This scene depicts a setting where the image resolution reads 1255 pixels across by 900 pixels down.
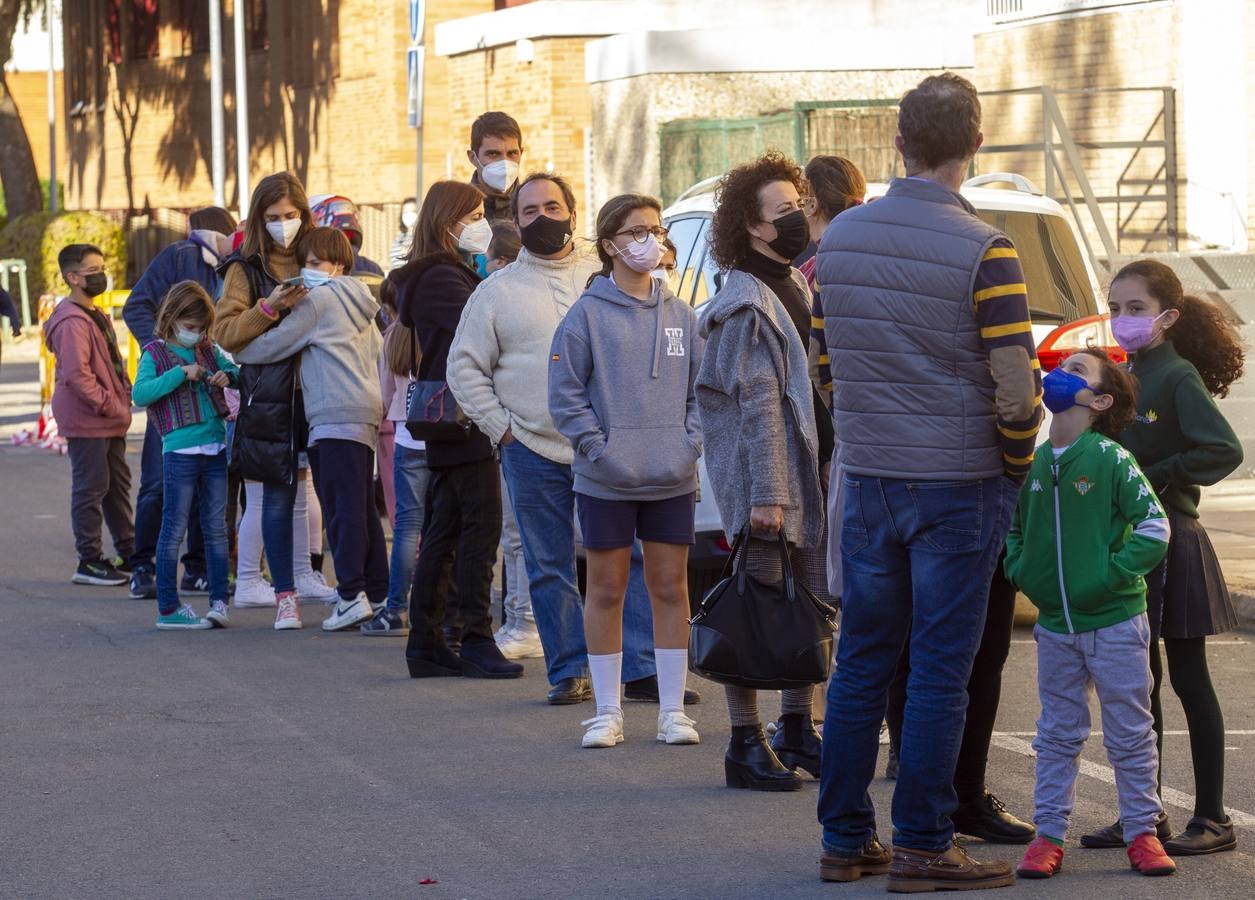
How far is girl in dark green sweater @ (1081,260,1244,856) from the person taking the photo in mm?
6066

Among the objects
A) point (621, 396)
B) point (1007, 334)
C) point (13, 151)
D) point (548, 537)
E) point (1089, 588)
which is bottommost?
point (548, 537)

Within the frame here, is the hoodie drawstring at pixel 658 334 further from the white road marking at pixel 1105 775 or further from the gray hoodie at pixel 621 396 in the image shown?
the white road marking at pixel 1105 775

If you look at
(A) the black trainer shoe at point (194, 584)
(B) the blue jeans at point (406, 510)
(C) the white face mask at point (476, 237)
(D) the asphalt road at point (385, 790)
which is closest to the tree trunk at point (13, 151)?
(A) the black trainer shoe at point (194, 584)

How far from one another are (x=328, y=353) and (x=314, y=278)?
0.37 meters

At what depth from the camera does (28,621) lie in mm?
10930

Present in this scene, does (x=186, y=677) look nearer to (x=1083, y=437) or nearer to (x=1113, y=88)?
(x=1083, y=437)

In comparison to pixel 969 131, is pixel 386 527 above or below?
below

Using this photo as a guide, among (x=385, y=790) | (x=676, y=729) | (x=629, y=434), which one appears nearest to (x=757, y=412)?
(x=629, y=434)

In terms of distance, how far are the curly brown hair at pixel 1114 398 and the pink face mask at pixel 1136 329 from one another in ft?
1.19

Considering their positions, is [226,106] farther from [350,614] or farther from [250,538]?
[350,614]

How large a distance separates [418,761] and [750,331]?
1995mm

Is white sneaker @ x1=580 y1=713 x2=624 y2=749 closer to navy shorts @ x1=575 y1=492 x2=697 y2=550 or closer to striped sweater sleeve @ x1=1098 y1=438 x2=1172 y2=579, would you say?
navy shorts @ x1=575 y1=492 x2=697 y2=550

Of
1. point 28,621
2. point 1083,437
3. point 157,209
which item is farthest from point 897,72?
point 157,209

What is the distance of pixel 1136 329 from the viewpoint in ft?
20.3
